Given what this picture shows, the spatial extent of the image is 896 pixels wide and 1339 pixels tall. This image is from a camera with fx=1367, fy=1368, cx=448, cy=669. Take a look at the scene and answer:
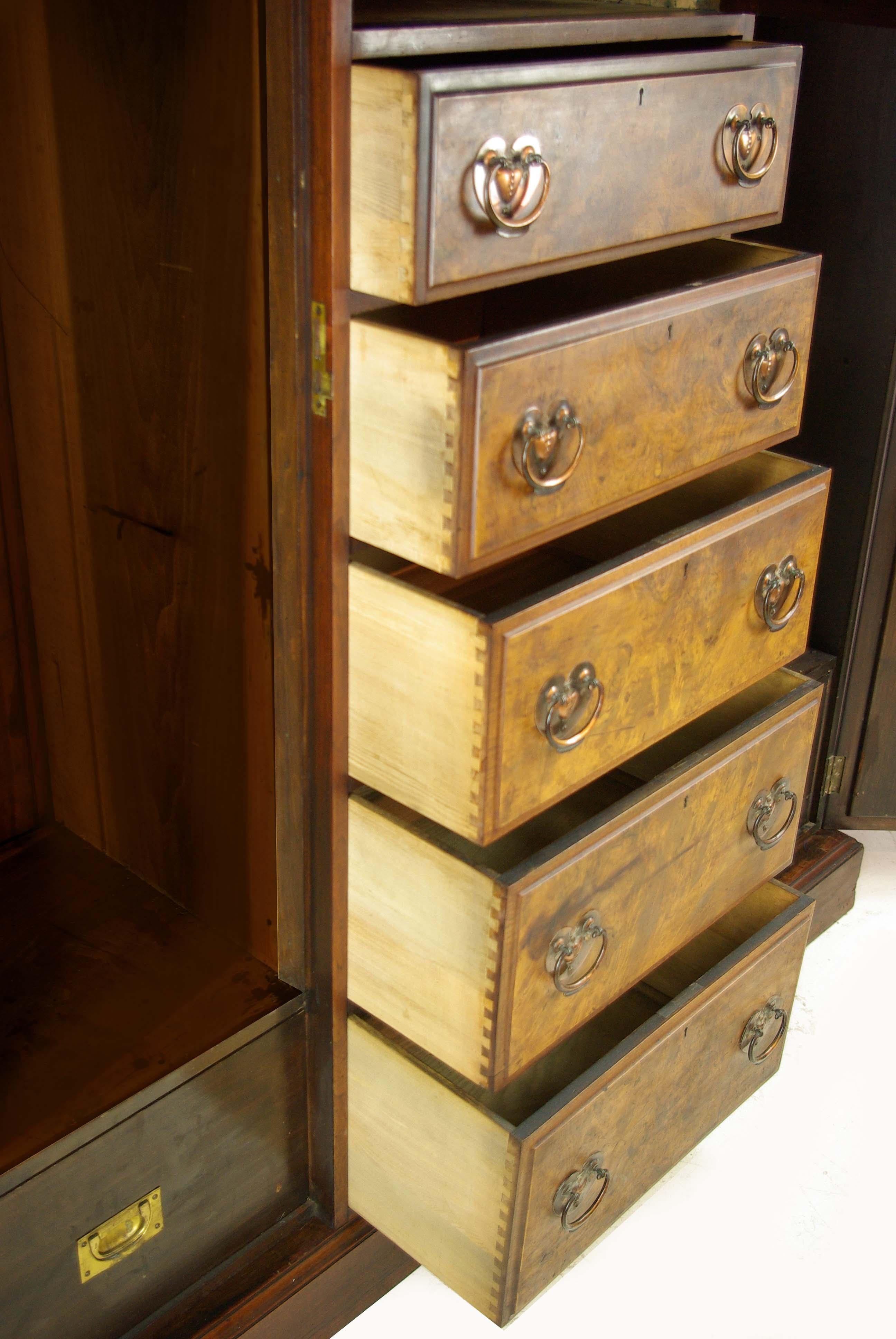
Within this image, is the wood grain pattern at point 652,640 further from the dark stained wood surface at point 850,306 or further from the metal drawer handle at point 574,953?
the dark stained wood surface at point 850,306

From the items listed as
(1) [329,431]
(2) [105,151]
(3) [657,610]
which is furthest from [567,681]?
(2) [105,151]

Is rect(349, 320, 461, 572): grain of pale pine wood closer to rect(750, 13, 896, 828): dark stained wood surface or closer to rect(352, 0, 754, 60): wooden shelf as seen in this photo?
rect(352, 0, 754, 60): wooden shelf

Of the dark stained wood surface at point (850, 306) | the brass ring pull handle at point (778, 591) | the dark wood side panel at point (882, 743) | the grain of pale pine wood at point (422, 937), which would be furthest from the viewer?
the dark wood side panel at point (882, 743)

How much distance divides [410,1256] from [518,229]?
1006 millimetres

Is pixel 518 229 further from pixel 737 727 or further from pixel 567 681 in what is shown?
pixel 737 727

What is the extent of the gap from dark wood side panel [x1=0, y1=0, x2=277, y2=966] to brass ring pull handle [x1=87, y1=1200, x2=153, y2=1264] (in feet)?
0.83

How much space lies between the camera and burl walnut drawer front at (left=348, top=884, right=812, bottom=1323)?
120 centimetres

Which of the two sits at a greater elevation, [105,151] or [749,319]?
[105,151]

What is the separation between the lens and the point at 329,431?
39.6 inches

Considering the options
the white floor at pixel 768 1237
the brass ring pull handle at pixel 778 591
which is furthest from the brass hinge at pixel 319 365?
the white floor at pixel 768 1237

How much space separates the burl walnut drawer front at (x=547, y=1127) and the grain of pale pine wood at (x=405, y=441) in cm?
50

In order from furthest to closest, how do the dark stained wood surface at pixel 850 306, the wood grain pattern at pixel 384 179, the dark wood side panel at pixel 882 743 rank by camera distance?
the dark wood side panel at pixel 882 743, the dark stained wood surface at pixel 850 306, the wood grain pattern at pixel 384 179

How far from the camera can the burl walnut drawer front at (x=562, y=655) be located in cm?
103

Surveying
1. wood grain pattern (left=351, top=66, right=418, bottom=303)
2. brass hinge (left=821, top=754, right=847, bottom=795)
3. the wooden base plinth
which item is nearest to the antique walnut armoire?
wood grain pattern (left=351, top=66, right=418, bottom=303)
